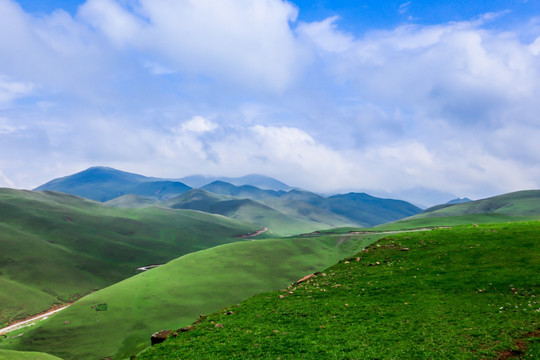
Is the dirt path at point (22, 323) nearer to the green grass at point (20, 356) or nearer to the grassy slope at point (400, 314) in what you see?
the green grass at point (20, 356)

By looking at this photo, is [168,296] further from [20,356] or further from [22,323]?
[22,323]

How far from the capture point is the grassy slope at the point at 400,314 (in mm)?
19438

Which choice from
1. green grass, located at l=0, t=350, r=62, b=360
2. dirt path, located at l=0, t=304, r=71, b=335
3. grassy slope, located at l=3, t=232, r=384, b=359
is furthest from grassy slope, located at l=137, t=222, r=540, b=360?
dirt path, located at l=0, t=304, r=71, b=335

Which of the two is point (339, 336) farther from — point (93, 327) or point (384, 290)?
point (93, 327)

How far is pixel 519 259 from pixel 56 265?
186905 mm

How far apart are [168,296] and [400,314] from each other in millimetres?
75195

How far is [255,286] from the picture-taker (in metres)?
94.8

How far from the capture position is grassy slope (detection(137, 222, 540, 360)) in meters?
19.4

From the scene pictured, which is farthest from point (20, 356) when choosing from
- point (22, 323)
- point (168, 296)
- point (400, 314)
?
point (22, 323)

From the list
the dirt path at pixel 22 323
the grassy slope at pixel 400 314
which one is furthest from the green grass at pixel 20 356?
the dirt path at pixel 22 323

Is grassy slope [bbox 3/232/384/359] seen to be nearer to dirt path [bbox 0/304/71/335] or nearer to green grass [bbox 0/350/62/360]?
green grass [bbox 0/350/62/360]

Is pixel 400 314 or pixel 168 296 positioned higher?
pixel 400 314

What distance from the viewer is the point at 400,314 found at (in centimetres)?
2453

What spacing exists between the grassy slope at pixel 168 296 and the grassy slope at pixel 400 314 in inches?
1066
